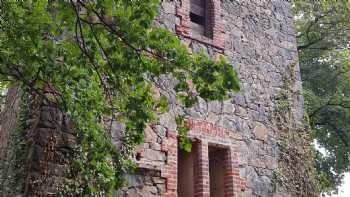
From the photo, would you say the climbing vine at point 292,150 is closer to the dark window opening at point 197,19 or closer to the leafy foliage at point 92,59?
the dark window opening at point 197,19

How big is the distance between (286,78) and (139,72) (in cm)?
454

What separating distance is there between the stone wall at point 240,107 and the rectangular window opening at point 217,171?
0.13 metres

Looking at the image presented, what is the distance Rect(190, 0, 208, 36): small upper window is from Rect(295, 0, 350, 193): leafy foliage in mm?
6284

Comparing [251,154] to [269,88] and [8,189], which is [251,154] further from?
[8,189]

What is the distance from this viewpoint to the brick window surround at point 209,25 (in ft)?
22.0

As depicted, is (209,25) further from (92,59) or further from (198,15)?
(92,59)

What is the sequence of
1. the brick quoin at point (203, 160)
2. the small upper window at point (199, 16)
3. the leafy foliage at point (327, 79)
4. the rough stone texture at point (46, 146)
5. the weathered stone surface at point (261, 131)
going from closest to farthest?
the rough stone texture at point (46, 146), the brick quoin at point (203, 160), the weathered stone surface at point (261, 131), the small upper window at point (199, 16), the leafy foliage at point (327, 79)

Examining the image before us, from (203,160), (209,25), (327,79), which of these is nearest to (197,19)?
(209,25)

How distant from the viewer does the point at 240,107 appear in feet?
22.8

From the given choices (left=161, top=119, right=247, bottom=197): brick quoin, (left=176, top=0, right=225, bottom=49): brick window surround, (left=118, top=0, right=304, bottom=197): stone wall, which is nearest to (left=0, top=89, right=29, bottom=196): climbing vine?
(left=118, top=0, right=304, bottom=197): stone wall

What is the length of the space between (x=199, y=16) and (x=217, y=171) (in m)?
2.65

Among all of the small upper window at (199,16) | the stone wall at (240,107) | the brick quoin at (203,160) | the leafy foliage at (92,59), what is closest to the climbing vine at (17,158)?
the leafy foliage at (92,59)

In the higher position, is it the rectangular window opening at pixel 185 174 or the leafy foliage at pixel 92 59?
the leafy foliage at pixel 92 59

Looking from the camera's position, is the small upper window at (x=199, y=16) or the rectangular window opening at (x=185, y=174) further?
the small upper window at (x=199, y=16)
